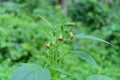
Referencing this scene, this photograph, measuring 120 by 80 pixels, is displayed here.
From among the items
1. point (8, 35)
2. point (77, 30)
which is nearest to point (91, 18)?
point (77, 30)

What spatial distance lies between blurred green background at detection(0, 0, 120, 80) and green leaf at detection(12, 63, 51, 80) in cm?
141

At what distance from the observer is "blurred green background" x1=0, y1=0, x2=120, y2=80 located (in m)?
5.27

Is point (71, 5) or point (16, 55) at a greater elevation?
point (71, 5)

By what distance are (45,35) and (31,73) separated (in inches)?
178

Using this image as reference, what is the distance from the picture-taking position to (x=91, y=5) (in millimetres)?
9742

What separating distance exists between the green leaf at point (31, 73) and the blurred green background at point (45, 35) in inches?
55.5

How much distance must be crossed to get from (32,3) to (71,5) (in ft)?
7.83

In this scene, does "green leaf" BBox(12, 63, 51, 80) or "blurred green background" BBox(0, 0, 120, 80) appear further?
"blurred green background" BBox(0, 0, 120, 80)

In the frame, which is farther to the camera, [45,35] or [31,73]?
[45,35]

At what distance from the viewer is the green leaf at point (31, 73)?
1.54 m

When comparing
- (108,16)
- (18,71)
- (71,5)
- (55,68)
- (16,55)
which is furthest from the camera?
(71,5)

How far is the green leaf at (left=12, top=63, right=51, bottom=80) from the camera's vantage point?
1.54 m

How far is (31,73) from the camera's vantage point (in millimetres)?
1573

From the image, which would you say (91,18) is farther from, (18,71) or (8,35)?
(18,71)
